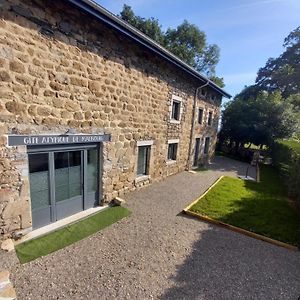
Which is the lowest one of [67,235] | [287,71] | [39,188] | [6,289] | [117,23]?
[67,235]

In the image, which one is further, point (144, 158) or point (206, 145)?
point (206, 145)

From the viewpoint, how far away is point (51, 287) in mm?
3445

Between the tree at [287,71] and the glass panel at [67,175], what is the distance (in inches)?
1538

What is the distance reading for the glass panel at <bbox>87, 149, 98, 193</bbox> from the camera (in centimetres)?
620

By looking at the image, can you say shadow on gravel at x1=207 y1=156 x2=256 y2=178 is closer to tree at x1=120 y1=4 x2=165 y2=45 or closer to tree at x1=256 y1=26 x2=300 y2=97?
tree at x1=120 y1=4 x2=165 y2=45

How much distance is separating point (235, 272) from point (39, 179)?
16.1ft

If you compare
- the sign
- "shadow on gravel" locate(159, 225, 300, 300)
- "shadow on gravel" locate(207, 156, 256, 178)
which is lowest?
"shadow on gravel" locate(207, 156, 256, 178)

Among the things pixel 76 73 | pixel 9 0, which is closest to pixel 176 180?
pixel 76 73

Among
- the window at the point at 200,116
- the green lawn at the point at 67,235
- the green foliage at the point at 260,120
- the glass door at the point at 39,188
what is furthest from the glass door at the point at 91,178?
the green foliage at the point at 260,120

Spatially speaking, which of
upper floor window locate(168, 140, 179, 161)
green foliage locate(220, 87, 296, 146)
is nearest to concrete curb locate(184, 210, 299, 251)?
upper floor window locate(168, 140, 179, 161)

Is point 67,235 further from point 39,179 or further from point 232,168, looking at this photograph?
point 232,168

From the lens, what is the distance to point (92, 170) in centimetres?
635

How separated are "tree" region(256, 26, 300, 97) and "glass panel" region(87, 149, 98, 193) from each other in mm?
38367

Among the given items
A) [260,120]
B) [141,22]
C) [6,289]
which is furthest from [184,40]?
[6,289]
